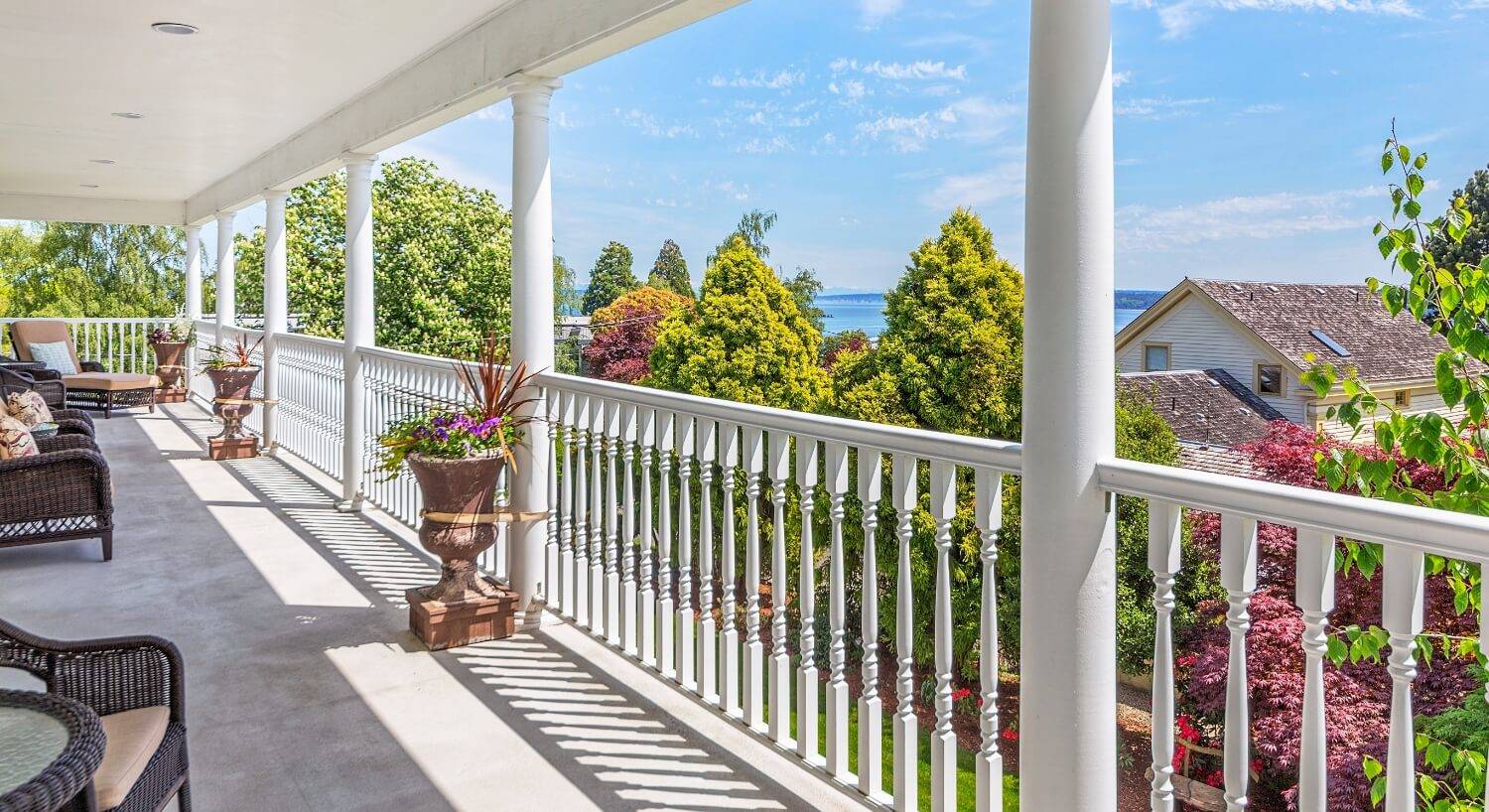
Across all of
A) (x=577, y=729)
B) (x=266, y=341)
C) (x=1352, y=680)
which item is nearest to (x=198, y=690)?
(x=577, y=729)

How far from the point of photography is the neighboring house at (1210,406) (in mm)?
15820

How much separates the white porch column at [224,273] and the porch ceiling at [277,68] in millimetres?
2482

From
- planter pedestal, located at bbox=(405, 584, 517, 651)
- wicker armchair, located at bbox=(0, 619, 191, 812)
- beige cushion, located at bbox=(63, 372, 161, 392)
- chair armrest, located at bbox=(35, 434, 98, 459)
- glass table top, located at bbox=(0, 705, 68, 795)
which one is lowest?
planter pedestal, located at bbox=(405, 584, 517, 651)

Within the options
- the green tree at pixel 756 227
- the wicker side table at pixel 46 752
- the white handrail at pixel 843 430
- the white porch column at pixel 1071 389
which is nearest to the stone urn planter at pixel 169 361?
the white handrail at pixel 843 430

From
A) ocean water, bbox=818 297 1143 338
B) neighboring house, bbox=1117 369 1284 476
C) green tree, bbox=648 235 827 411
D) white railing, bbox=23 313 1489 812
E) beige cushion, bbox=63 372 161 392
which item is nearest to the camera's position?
white railing, bbox=23 313 1489 812

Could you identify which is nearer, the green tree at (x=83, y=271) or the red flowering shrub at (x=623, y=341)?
the green tree at (x=83, y=271)

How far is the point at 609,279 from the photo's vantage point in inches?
1577

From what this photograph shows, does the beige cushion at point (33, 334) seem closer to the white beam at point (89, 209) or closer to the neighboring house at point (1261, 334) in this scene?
the white beam at point (89, 209)

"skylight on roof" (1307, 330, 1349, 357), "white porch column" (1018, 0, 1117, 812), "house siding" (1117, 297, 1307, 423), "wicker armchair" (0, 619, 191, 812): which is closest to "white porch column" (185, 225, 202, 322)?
"wicker armchair" (0, 619, 191, 812)

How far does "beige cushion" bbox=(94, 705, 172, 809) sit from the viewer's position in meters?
1.82

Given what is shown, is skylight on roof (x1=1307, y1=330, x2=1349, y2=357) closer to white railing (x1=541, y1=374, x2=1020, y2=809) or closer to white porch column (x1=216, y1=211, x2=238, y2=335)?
white railing (x1=541, y1=374, x2=1020, y2=809)

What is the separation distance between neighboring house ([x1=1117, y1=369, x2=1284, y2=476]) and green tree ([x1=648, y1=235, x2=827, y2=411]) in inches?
209

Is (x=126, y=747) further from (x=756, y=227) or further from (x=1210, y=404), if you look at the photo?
(x=756, y=227)

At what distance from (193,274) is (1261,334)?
14.6 meters
